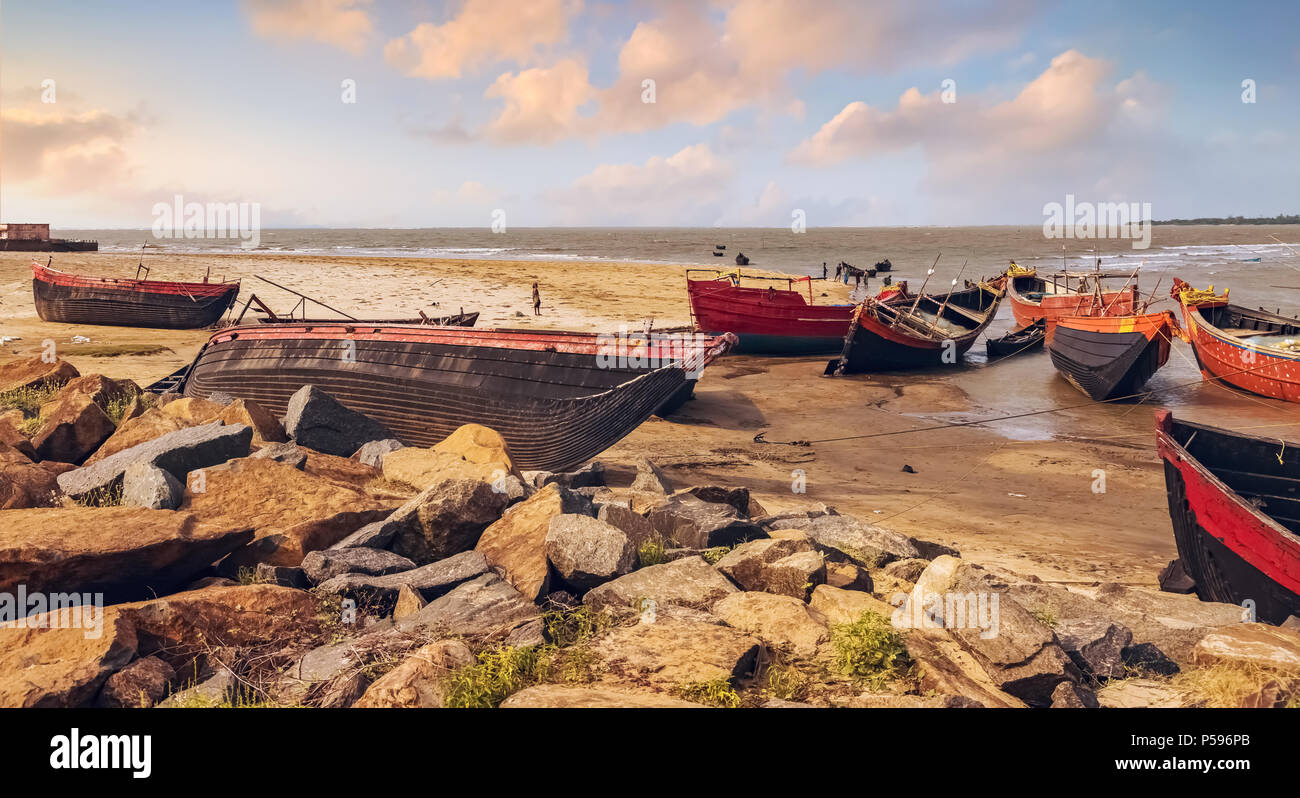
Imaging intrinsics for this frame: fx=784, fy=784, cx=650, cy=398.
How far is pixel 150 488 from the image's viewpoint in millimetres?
7031

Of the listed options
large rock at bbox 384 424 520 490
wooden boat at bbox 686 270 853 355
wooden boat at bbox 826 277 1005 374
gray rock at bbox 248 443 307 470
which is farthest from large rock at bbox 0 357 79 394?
wooden boat at bbox 826 277 1005 374

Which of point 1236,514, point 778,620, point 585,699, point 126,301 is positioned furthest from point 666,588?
point 126,301

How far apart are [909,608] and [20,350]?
2439 centimetres

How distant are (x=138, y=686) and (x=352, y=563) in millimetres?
1854

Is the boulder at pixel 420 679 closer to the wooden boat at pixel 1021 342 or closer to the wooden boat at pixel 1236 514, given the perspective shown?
the wooden boat at pixel 1236 514

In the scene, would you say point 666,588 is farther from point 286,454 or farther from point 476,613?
point 286,454

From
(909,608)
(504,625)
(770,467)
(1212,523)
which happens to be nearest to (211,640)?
(504,625)

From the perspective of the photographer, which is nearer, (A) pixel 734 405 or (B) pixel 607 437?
(B) pixel 607 437

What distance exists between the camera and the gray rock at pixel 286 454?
332 inches

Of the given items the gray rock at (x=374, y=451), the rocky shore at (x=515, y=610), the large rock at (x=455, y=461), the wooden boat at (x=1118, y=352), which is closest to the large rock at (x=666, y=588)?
the rocky shore at (x=515, y=610)

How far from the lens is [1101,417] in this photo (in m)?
18.7

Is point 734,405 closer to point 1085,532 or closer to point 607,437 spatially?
point 607,437

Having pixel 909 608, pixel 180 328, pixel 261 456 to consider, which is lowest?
pixel 909 608
